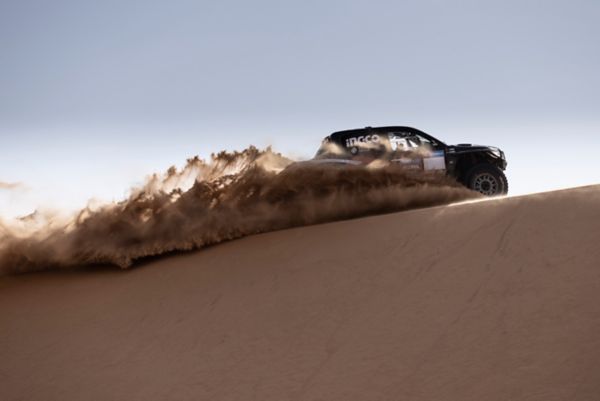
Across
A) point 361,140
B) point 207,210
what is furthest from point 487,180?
point 207,210

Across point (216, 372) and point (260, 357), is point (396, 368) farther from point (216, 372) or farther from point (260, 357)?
point (216, 372)

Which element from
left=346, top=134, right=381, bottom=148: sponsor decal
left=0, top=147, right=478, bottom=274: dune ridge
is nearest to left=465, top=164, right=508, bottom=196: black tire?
left=346, top=134, right=381, bottom=148: sponsor decal

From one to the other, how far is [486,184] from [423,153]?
4.33 feet

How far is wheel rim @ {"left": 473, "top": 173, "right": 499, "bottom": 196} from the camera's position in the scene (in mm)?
11023

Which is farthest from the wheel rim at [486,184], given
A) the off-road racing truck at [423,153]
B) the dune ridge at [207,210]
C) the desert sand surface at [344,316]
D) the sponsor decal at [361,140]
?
the desert sand surface at [344,316]

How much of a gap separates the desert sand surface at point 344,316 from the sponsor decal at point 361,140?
4.94m

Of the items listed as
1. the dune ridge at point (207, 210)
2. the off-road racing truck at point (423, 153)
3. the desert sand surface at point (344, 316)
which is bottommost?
the desert sand surface at point (344, 316)

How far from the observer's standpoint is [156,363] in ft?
14.3

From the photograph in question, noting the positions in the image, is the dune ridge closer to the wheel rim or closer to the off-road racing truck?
the off-road racing truck

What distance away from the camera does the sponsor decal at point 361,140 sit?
1104 centimetres

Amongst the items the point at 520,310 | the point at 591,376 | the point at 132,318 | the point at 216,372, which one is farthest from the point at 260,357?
the point at 591,376

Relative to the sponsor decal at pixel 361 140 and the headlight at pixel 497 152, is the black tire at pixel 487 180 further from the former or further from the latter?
the sponsor decal at pixel 361 140

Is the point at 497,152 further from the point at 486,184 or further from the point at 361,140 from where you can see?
the point at 361,140

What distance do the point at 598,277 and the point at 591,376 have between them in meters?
1.13
